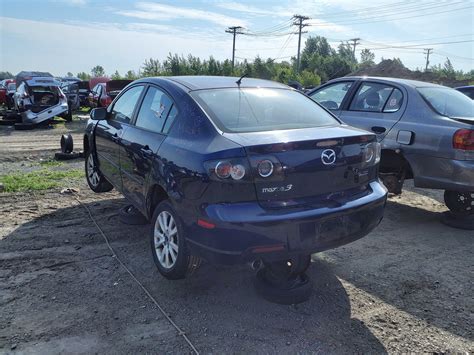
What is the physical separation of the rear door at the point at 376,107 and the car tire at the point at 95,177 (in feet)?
11.4

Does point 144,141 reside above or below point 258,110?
below

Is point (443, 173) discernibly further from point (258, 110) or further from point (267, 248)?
point (267, 248)

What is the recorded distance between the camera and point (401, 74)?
42.8 metres

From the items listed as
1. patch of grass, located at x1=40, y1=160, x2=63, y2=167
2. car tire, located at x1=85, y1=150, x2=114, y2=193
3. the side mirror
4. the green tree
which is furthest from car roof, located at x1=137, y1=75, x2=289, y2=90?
the green tree

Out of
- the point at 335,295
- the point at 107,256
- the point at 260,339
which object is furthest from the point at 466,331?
the point at 107,256

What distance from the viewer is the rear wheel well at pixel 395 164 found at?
554 centimetres

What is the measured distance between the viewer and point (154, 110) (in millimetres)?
4148

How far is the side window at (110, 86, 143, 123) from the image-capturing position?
15.5ft

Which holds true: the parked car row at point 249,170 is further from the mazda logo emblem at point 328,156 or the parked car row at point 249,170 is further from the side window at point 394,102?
the side window at point 394,102

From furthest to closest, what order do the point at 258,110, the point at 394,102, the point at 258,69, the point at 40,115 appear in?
the point at 258,69
the point at 40,115
the point at 394,102
the point at 258,110

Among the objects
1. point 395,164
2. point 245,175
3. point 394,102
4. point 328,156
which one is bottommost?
point 395,164

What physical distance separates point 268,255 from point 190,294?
0.91m

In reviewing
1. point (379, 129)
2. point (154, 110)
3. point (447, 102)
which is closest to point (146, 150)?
point (154, 110)

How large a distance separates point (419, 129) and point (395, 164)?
560 millimetres
